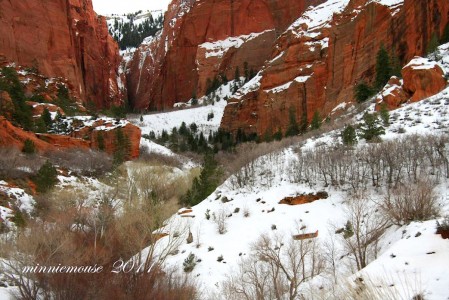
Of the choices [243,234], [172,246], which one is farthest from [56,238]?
[243,234]

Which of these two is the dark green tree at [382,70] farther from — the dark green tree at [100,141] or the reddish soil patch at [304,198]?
the dark green tree at [100,141]

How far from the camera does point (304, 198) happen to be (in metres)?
19.8

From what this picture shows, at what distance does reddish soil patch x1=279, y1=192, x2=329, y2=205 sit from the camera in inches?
771

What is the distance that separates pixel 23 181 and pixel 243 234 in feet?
64.5

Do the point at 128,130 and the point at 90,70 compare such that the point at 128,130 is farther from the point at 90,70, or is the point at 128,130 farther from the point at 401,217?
the point at 90,70

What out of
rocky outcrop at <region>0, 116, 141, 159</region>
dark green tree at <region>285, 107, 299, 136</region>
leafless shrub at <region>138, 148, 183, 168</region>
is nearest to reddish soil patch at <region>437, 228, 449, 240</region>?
rocky outcrop at <region>0, 116, 141, 159</region>

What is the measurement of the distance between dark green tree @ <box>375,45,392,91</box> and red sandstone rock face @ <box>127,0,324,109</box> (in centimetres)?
5761

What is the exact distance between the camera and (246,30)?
314 feet

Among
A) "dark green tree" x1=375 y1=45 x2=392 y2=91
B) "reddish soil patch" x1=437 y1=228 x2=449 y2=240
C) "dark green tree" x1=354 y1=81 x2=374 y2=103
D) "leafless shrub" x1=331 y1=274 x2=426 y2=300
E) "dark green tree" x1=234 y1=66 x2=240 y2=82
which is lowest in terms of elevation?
"leafless shrub" x1=331 y1=274 x2=426 y2=300

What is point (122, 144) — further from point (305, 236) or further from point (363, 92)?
point (305, 236)

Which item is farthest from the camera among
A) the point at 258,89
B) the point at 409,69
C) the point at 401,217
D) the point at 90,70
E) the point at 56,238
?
the point at 90,70

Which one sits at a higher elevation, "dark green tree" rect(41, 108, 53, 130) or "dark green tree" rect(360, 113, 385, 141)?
"dark green tree" rect(41, 108, 53, 130)

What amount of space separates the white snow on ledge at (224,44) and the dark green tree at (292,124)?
43425 millimetres

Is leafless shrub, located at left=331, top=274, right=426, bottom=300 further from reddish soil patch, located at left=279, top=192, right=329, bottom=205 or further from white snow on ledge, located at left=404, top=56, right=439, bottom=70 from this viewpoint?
white snow on ledge, located at left=404, top=56, right=439, bottom=70
